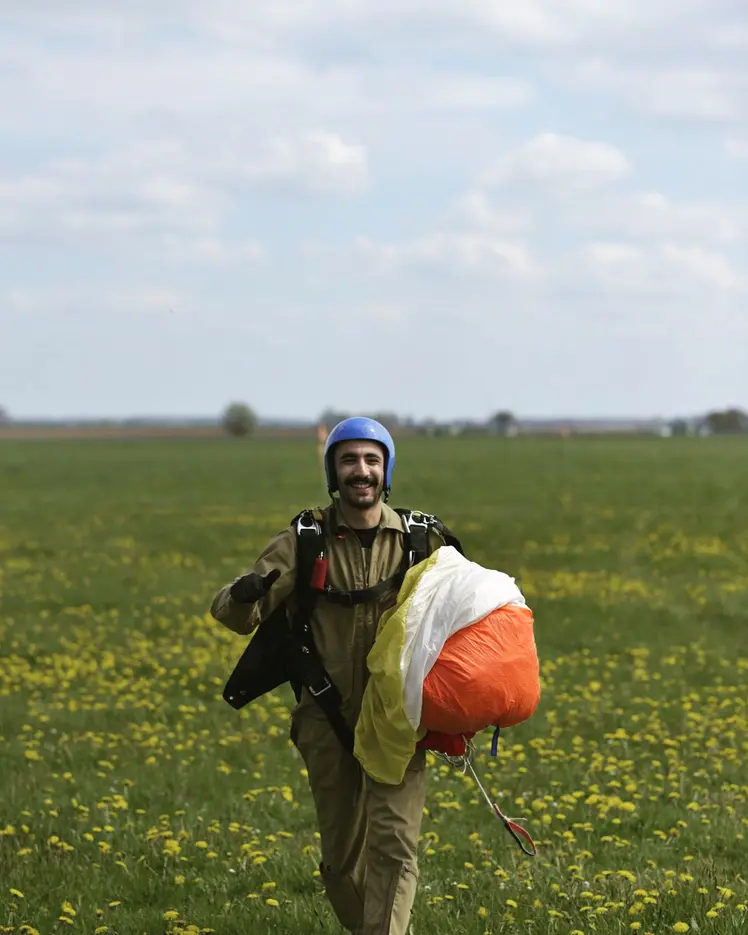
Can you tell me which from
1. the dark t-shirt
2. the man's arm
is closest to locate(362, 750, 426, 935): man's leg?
the man's arm

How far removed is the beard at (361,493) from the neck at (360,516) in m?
0.07

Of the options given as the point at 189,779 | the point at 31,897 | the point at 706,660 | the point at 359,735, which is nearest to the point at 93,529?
the point at 706,660

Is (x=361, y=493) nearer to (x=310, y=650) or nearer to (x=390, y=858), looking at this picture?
(x=310, y=650)

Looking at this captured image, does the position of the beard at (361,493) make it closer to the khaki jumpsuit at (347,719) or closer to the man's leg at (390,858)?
the khaki jumpsuit at (347,719)

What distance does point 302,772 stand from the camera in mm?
10023

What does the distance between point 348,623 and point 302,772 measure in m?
A: 4.54

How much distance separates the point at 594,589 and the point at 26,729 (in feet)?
36.8

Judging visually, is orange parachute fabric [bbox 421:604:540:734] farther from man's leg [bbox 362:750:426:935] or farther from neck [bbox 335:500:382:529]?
neck [bbox 335:500:382:529]

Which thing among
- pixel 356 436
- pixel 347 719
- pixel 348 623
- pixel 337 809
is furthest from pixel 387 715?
pixel 356 436

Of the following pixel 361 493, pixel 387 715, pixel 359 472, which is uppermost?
pixel 359 472

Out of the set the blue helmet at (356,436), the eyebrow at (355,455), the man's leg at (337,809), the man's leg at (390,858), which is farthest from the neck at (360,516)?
the man's leg at (390,858)

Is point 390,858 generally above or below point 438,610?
below

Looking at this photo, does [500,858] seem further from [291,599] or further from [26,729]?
[26,729]

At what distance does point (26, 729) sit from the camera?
37.2ft
